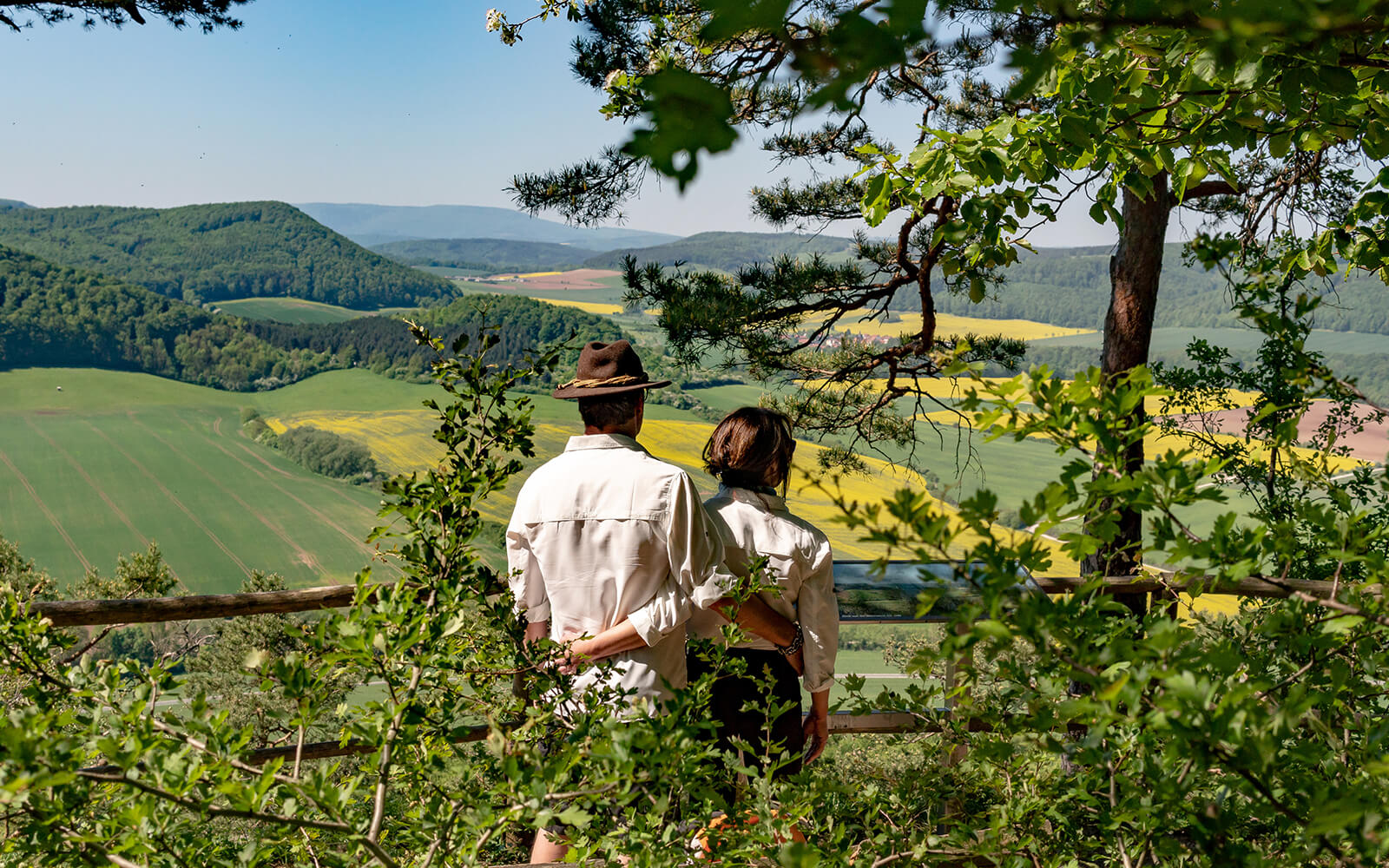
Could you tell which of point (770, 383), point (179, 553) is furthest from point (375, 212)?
point (770, 383)

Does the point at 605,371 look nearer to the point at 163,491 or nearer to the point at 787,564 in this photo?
the point at 787,564

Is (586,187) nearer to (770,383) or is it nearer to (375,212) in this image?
(770,383)

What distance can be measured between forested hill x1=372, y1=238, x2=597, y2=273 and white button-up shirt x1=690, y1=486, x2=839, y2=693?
4355 cm

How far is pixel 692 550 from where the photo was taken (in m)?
1.79

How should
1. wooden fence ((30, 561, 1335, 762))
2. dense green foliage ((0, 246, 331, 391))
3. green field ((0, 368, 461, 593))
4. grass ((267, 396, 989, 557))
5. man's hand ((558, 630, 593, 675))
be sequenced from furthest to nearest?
1. dense green foliage ((0, 246, 331, 391))
2. green field ((0, 368, 461, 593))
3. grass ((267, 396, 989, 557))
4. wooden fence ((30, 561, 1335, 762))
5. man's hand ((558, 630, 593, 675))

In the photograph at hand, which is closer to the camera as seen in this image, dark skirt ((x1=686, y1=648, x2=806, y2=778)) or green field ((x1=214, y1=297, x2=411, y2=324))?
dark skirt ((x1=686, y1=648, x2=806, y2=778))

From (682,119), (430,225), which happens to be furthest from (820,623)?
(430,225)

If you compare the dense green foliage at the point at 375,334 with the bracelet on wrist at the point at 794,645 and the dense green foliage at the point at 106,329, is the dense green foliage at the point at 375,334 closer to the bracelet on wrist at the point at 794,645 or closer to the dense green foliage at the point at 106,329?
the dense green foliage at the point at 106,329

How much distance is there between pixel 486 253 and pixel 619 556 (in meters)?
54.5

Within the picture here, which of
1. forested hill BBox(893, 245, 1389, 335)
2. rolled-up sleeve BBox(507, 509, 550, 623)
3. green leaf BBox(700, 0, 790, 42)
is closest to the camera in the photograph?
green leaf BBox(700, 0, 790, 42)

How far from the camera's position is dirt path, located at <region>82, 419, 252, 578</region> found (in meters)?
35.9

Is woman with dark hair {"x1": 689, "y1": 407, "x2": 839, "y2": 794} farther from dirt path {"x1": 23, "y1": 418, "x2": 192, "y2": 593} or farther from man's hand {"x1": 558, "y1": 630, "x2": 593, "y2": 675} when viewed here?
dirt path {"x1": 23, "y1": 418, "x2": 192, "y2": 593}

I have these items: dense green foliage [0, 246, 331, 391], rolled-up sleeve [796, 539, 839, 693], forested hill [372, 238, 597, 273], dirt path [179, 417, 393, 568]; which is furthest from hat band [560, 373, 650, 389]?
dense green foliage [0, 246, 331, 391]

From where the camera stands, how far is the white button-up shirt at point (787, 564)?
1917 millimetres
